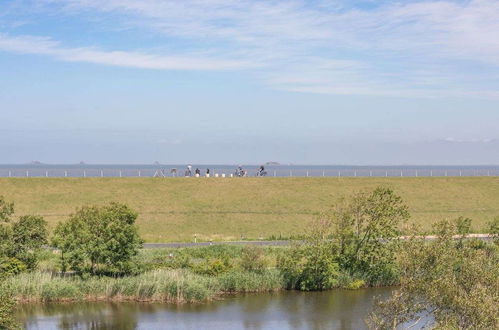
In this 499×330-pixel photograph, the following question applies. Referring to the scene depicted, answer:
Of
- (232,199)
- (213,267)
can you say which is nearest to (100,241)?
(213,267)

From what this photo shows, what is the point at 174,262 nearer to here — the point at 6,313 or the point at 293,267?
the point at 293,267

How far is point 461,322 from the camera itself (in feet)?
80.2

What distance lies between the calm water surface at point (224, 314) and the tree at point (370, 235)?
3.58 m

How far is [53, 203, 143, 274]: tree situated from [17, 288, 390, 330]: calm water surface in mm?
3351

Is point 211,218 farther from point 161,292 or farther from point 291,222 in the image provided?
point 161,292

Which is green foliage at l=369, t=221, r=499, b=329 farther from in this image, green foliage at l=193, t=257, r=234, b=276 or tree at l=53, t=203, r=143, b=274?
tree at l=53, t=203, r=143, b=274

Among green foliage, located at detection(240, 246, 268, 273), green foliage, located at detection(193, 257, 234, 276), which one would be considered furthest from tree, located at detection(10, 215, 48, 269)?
green foliage, located at detection(240, 246, 268, 273)

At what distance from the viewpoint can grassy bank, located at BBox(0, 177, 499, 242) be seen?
7462 centimetres

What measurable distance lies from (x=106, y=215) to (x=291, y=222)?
111 feet

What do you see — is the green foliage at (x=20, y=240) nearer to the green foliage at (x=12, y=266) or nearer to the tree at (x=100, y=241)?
the green foliage at (x=12, y=266)

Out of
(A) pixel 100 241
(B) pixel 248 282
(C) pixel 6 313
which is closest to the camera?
(C) pixel 6 313

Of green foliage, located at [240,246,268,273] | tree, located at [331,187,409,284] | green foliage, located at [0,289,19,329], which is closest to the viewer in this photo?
green foliage, located at [0,289,19,329]

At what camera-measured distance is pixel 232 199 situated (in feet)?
278

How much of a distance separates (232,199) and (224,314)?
4409cm
